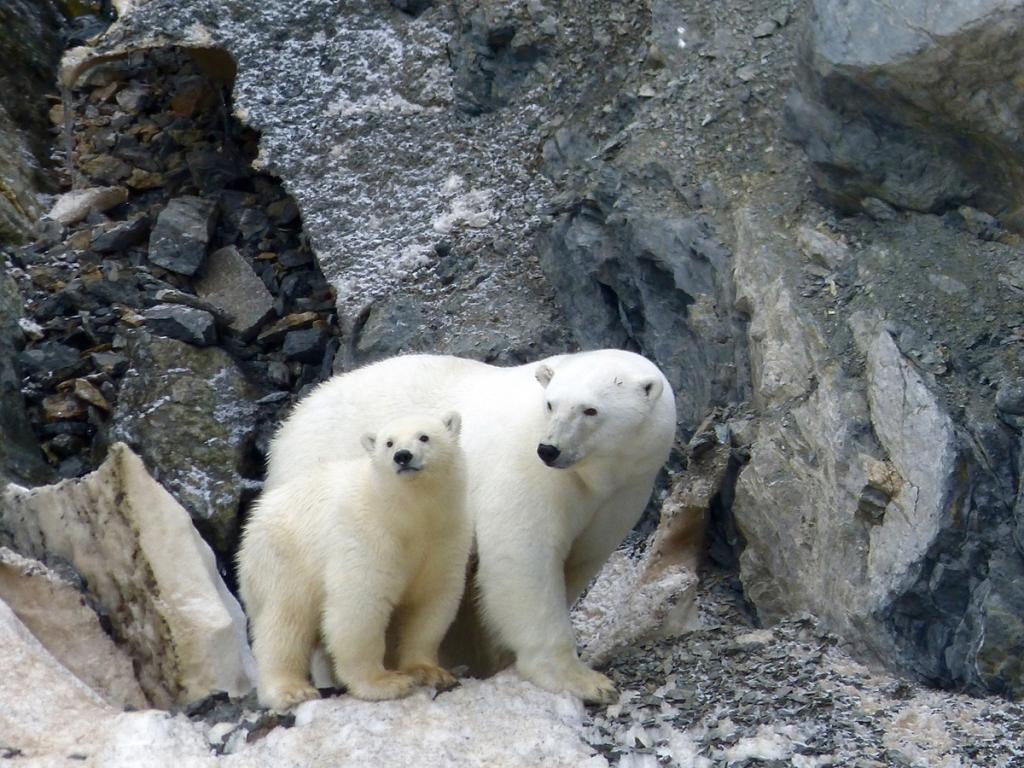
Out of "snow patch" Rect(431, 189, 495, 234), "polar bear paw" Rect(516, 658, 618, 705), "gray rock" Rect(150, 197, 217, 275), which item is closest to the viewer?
"polar bear paw" Rect(516, 658, 618, 705)

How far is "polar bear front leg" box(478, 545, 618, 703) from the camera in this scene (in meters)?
5.93

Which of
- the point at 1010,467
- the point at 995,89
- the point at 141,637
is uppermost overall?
the point at 995,89

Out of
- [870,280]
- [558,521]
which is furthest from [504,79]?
[558,521]

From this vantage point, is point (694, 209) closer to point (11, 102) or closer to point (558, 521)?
point (558, 521)

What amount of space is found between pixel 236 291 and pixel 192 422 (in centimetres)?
118

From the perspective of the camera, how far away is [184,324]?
9352 millimetres

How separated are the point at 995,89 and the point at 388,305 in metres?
3.60

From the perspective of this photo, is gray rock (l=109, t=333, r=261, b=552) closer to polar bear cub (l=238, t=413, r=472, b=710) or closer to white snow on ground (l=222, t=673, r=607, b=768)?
polar bear cub (l=238, t=413, r=472, b=710)

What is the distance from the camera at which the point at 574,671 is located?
5.95 metres

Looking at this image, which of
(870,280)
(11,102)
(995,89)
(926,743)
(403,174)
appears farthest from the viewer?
(11,102)

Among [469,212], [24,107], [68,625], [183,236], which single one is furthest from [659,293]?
[24,107]

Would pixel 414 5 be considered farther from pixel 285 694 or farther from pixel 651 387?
pixel 285 694

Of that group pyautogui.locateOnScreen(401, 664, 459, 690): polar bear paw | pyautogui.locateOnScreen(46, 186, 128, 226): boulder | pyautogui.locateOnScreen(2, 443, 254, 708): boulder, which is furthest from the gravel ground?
pyautogui.locateOnScreen(46, 186, 128, 226): boulder

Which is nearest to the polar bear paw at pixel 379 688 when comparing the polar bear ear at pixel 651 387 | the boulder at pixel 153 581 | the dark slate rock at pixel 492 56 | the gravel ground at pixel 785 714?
the gravel ground at pixel 785 714
